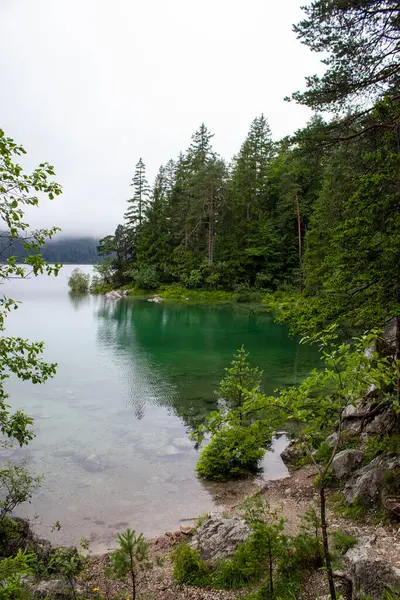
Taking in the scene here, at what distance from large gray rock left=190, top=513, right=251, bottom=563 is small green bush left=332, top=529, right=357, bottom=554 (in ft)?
4.33

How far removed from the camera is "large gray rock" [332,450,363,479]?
7778 mm

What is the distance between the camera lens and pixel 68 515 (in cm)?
795

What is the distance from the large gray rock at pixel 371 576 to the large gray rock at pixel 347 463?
12.3 feet

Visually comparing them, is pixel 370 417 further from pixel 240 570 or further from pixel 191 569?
pixel 191 569

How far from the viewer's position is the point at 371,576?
12.9 ft

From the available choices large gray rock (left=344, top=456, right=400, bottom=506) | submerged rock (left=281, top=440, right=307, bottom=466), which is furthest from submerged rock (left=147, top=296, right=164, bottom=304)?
large gray rock (left=344, top=456, right=400, bottom=506)

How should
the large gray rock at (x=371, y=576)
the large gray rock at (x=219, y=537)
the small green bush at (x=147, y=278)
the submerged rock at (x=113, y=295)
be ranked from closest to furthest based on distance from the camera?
1. the large gray rock at (x=371, y=576)
2. the large gray rock at (x=219, y=537)
3. the submerged rock at (x=113, y=295)
4. the small green bush at (x=147, y=278)

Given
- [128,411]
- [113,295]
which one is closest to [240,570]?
[128,411]

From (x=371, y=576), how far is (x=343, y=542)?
1.03 m

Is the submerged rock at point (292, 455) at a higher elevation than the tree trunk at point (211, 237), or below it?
below

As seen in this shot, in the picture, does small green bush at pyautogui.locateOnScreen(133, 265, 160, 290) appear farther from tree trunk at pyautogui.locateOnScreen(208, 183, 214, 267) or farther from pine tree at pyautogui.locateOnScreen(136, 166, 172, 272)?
tree trunk at pyautogui.locateOnScreen(208, 183, 214, 267)

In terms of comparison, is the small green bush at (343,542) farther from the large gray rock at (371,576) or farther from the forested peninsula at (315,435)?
the large gray rock at (371,576)

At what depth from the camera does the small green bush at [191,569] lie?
5.38 metres

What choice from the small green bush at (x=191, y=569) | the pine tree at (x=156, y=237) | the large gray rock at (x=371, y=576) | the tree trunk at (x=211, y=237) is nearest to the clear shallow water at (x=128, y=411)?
the small green bush at (x=191, y=569)
